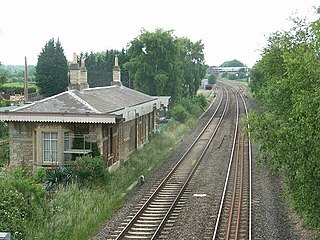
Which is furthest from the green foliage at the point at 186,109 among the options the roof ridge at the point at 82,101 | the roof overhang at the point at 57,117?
the roof overhang at the point at 57,117

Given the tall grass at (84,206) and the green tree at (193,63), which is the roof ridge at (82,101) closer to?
the tall grass at (84,206)

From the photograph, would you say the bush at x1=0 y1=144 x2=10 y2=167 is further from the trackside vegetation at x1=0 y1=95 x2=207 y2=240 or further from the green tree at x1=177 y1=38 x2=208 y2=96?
the green tree at x1=177 y1=38 x2=208 y2=96

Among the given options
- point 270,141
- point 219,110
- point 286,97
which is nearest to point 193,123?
point 219,110

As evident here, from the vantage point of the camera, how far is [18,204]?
16.6m

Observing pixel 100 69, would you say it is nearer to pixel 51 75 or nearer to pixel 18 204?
pixel 51 75

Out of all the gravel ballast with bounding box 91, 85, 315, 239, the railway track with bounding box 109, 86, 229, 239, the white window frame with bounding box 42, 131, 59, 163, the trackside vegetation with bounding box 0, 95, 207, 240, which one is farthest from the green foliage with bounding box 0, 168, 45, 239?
the white window frame with bounding box 42, 131, 59, 163

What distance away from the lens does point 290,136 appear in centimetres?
1202

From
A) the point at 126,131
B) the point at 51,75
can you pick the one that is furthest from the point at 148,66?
the point at 126,131

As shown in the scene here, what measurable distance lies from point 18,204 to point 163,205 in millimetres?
5627

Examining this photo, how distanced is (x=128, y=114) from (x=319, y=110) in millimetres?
17015

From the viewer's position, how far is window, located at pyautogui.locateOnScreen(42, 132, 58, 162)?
24.5 m

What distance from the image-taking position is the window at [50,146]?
2455 cm

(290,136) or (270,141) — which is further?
(270,141)

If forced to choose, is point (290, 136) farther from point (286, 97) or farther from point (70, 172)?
point (70, 172)
